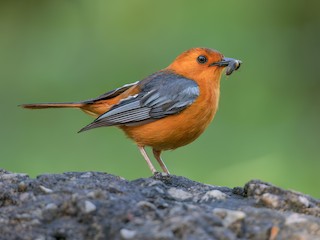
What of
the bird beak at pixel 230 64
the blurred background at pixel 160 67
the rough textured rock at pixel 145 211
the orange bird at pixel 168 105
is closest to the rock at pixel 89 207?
the rough textured rock at pixel 145 211

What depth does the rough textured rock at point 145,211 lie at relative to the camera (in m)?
2.93

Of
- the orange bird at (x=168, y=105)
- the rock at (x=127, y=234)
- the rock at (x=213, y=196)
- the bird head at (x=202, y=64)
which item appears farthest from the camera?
the bird head at (x=202, y=64)

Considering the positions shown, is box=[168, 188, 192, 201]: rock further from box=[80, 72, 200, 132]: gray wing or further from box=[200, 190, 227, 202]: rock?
box=[80, 72, 200, 132]: gray wing

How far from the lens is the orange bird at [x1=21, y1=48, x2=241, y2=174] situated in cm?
496

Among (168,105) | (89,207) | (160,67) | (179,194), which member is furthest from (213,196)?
(160,67)

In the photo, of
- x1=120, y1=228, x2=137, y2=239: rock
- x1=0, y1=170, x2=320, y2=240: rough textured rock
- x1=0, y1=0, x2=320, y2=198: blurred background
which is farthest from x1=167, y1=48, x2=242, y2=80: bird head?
x1=120, y1=228, x2=137, y2=239: rock

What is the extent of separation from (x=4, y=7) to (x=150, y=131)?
4.15 metres

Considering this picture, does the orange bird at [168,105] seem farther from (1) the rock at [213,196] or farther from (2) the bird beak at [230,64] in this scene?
(1) the rock at [213,196]

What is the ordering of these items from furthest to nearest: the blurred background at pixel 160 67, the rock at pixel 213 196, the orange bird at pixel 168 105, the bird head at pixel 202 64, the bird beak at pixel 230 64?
1. the blurred background at pixel 160 67
2. the bird head at pixel 202 64
3. the bird beak at pixel 230 64
4. the orange bird at pixel 168 105
5. the rock at pixel 213 196

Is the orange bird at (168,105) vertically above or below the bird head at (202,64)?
below

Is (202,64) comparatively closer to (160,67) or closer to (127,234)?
(160,67)

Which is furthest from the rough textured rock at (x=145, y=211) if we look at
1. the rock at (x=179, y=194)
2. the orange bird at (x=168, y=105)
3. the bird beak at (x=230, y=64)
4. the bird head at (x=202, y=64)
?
the bird head at (x=202, y=64)

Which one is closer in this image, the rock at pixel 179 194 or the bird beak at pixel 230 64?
the rock at pixel 179 194


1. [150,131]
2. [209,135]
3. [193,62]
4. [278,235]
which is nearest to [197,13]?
[209,135]
